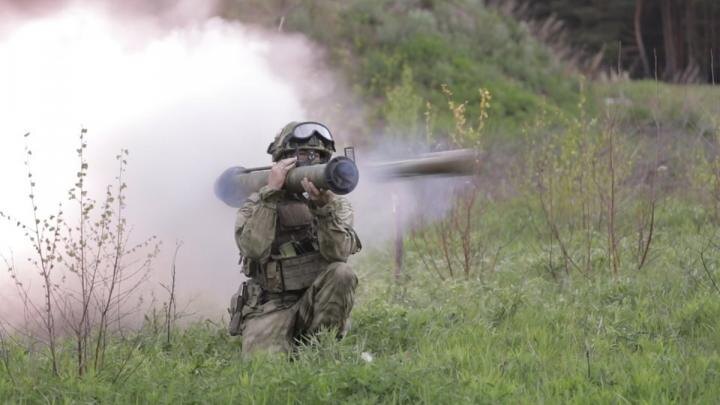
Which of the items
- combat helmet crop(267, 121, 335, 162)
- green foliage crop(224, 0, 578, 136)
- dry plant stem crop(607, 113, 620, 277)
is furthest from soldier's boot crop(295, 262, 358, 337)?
green foliage crop(224, 0, 578, 136)

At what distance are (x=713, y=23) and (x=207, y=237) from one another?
996 inches

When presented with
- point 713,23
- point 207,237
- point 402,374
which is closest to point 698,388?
point 402,374

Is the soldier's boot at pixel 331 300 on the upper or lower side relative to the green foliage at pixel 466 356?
upper

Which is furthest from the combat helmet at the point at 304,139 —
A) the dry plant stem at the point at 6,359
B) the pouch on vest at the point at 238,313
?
the dry plant stem at the point at 6,359

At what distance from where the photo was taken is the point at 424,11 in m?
20.2

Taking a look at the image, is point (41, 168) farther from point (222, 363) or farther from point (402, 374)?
point (402, 374)

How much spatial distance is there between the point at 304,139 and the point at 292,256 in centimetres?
70

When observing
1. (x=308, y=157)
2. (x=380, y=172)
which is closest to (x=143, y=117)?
(x=380, y=172)

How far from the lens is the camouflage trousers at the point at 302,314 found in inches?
218

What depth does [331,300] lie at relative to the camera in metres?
5.54

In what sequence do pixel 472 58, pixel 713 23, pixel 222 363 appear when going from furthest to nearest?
1. pixel 713 23
2. pixel 472 58
3. pixel 222 363

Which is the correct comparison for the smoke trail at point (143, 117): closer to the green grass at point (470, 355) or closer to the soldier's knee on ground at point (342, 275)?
the green grass at point (470, 355)

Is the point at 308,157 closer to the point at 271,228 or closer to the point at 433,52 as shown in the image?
the point at 271,228

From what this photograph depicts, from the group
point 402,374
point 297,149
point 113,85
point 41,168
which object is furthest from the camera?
point 113,85
